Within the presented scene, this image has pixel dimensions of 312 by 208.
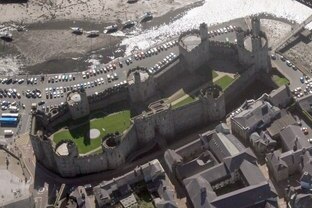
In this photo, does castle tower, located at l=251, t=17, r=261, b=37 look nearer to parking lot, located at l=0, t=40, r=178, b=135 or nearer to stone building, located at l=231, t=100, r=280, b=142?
stone building, located at l=231, t=100, r=280, b=142

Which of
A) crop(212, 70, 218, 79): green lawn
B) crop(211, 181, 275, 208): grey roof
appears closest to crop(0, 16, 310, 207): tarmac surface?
crop(212, 70, 218, 79): green lawn

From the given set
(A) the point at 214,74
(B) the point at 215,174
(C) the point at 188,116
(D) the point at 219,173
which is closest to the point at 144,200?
(B) the point at 215,174

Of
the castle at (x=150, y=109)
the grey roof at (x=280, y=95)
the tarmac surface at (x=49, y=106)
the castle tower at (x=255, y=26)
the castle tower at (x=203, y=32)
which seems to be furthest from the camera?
the castle tower at (x=203, y=32)

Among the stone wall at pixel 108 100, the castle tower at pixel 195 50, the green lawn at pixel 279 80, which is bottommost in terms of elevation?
the green lawn at pixel 279 80

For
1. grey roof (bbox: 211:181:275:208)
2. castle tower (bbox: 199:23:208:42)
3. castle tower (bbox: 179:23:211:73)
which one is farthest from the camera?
castle tower (bbox: 179:23:211:73)

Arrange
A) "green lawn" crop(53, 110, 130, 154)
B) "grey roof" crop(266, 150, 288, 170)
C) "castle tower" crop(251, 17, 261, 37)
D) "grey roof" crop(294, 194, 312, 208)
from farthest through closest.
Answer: "castle tower" crop(251, 17, 261, 37)
"green lawn" crop(53, 110, 130, 154)
"grey roof" crop(266, 150, 288, 170)
"grey roof" crop(294, 194, 312, 208)

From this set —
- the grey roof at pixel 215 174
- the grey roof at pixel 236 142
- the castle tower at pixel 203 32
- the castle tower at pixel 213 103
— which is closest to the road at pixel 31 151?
the castle tower at pixel 213 103

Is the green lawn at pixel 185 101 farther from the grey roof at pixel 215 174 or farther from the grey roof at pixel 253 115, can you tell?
the grey roof at pixel 215 174
